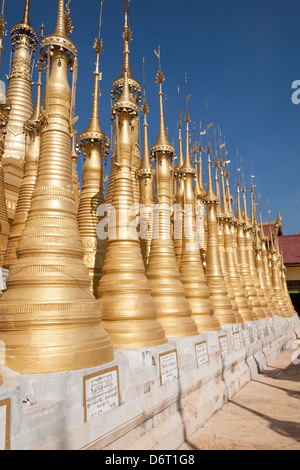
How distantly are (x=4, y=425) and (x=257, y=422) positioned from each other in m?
5.17

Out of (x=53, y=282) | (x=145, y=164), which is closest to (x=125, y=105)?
(x=145, y=164)

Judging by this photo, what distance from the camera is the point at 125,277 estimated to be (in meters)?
6.22

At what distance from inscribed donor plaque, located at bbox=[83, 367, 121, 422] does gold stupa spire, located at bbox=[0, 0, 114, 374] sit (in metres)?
0.18

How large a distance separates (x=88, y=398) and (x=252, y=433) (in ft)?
11.6

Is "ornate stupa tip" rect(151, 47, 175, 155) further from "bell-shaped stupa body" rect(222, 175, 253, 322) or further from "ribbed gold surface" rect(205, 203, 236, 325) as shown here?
"bell-shaped stupa body" rect(222, 175, 253, 322)

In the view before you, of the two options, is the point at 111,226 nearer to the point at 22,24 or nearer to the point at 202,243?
the point at 202,243

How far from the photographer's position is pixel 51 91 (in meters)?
5.42

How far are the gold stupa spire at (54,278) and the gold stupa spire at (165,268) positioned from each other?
2.70 meters

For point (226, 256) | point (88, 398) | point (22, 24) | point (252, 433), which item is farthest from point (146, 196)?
point (22, 24)

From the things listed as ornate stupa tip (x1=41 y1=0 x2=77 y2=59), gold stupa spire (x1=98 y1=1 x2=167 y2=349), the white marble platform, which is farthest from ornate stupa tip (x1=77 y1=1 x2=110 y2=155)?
the white marble platform

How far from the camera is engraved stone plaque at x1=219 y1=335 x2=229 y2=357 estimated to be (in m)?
8.63

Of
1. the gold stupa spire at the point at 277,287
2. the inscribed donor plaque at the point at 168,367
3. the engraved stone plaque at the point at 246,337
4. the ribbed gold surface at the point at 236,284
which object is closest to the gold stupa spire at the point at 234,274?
the ribbed gold surface at the point at 236,284

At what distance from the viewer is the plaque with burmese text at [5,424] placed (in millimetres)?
3026

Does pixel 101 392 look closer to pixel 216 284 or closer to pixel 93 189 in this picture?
pixel 93 189
